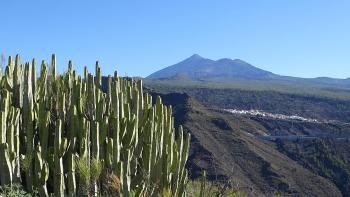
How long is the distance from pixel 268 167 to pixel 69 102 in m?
50.6

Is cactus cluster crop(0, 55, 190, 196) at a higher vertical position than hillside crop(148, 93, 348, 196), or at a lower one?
higher

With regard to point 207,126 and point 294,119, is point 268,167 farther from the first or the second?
point 294,119

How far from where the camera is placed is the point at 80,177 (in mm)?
8445

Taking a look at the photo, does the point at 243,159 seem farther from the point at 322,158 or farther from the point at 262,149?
the point at 322,158

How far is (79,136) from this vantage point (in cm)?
898

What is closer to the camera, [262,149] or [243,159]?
A: [243,159]

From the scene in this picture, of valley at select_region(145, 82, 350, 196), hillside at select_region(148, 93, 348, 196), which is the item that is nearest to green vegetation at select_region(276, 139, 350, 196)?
valley at select_region(145, 82, 350, 196)

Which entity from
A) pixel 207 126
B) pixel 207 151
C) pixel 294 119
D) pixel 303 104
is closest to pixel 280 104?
pixel 303 104

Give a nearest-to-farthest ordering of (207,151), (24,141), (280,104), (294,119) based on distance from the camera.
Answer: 1. (24,141)
2. (207,151)
3. (294,119)
4. (280,104)

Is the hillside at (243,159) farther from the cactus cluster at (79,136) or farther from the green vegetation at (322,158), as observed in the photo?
the cactus cluster at (79,136)

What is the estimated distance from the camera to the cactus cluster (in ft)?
27.5

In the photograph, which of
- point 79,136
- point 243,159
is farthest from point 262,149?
point 79,136

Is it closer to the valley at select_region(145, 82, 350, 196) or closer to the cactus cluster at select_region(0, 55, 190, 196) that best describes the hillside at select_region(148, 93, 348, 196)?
the valley at select_region(145, 82, 350, 196)

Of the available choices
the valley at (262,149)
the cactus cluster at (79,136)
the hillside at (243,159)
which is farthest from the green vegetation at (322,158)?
the cactus cluster at (79,136)
